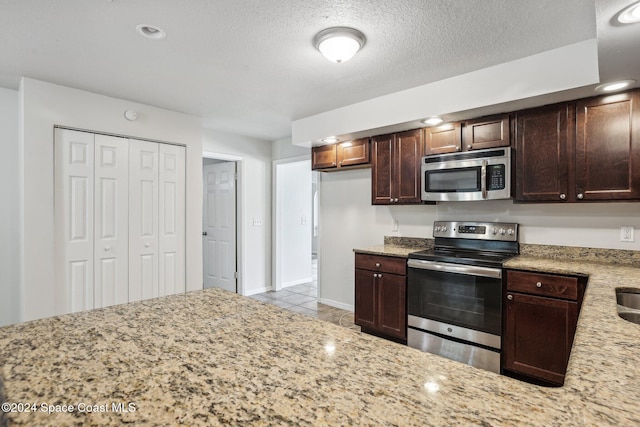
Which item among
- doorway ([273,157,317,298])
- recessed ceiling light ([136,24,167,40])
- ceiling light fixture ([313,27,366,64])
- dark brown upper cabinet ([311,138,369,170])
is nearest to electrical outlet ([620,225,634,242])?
dark brown upper cabinet ([311,138,369,170])

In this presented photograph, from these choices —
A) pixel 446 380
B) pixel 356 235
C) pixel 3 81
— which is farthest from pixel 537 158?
pixel 3 81

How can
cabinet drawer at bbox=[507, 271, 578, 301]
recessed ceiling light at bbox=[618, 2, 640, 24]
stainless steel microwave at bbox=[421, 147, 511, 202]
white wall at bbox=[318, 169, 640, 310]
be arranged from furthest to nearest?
stainless steel microwave at bbox=[421, 147, 511, 202] < white wall at bbox=[318, 169, 640, 310] < cabinet drawer at bbox=[507, 271, 578, 301] < recessed ceiling light at bbox=[618, 2, 640, 24]

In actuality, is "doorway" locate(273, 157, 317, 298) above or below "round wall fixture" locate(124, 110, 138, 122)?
below

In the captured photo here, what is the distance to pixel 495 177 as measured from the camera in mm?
2721

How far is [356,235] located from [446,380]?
3469 millimetres

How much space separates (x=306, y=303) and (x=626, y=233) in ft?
11.2

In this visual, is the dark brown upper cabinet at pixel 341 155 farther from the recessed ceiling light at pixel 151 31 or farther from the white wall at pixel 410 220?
Answer: the recessed ceiling light at pixel 151 31

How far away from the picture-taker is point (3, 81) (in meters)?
2.88

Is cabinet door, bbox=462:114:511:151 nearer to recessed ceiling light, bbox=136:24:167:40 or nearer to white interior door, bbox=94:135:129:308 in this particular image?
recessed ceiling light, bbox=136:24:167:40

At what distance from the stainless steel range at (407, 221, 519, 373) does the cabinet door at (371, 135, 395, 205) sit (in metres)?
0.76

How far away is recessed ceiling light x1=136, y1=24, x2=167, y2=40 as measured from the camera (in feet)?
6.61

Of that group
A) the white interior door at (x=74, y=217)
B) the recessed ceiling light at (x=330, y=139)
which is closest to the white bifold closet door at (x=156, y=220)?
the white interior door at (x=74, y=217)

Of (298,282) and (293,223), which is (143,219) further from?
(298,282)

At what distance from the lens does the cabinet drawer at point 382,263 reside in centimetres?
304
